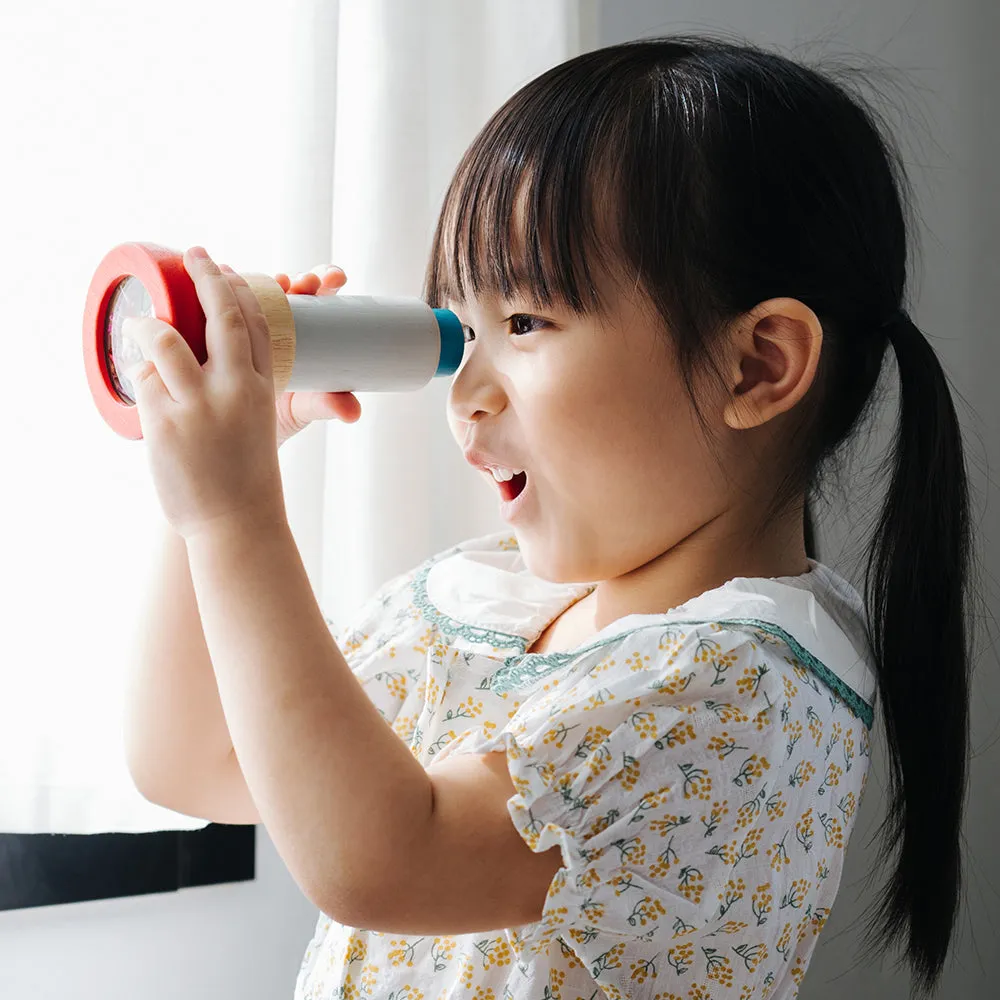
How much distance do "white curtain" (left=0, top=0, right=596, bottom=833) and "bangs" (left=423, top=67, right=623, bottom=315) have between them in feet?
0.77

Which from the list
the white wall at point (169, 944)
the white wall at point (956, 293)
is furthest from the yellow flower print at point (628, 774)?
the white wall at point (956, 293)

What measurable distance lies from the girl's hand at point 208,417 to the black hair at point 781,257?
184 millimetres

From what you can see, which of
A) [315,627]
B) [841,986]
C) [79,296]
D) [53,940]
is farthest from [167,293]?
[841,986]

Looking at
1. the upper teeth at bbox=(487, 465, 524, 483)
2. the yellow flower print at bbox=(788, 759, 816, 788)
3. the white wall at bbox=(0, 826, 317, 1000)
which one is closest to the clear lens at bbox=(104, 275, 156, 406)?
the upper teeth at bbox=(487, 465, 524, 483)

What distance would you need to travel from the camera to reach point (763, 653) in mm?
659

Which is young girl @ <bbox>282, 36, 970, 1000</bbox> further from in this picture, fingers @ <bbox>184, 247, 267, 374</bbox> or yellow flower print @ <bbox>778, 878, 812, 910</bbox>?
fingers @ <bbox>184, 247, 267, 374</bbox>

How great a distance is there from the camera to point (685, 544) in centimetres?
78

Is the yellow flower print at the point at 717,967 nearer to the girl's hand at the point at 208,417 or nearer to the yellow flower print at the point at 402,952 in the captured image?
the yellow flower print at the point at 402,952

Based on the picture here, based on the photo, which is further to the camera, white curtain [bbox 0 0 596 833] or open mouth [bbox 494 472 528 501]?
white curtain [bbox 0 0 596 833]

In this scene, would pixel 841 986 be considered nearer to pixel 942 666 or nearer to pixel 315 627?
pixel 942 666

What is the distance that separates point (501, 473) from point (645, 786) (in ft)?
0.82

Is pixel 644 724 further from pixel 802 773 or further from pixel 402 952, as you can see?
pixel 402 952

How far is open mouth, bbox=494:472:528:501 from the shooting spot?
79cm

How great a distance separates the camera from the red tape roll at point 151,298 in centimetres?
64
